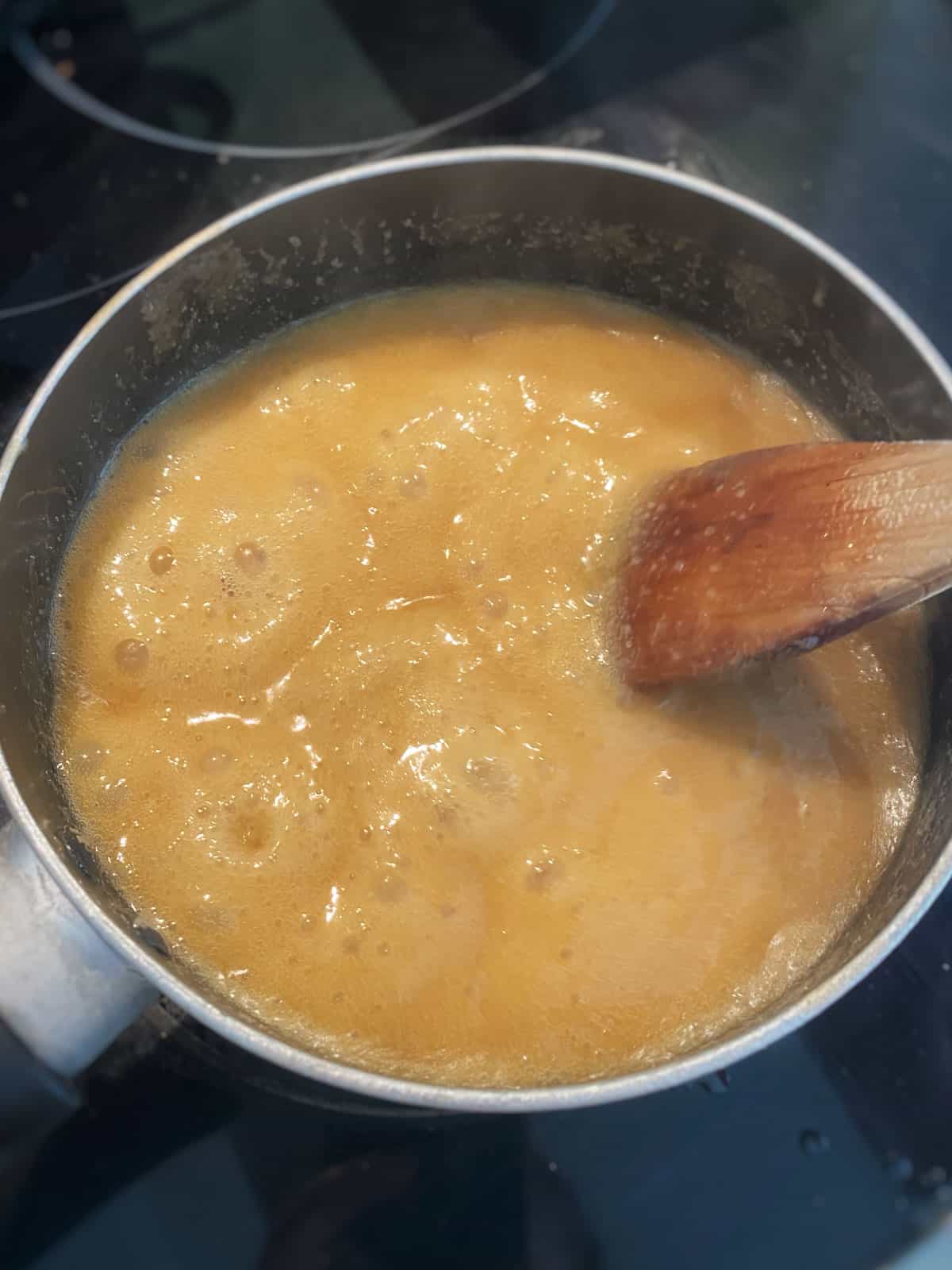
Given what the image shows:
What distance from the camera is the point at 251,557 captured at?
0.97 metres

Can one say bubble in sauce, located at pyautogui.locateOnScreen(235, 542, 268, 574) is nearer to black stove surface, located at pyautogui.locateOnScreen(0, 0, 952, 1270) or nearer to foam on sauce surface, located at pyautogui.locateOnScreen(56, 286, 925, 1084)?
foam on sauce surface, located at pyautogui.locateOnScreen(56, 286, 925, 1084)

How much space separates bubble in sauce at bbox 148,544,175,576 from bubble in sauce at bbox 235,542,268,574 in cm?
6

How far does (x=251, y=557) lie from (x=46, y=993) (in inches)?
16.2

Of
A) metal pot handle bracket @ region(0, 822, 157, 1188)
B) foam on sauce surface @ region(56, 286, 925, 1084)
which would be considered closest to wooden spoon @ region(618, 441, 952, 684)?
foam on sauce surface @ region(56, 286, 925, 1084)

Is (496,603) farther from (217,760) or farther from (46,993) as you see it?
(46,993)

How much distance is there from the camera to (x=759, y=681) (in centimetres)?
94

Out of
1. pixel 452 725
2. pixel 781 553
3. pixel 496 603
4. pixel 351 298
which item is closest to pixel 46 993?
pixel 452 725

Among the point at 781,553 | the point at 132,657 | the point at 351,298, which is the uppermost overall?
the point at 351,298

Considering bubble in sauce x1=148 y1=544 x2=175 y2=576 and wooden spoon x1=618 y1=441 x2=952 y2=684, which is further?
bubble in sauce x1=148 y1=544 x2=175 y2=576

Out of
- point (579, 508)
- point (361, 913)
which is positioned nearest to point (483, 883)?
point (361, 913)

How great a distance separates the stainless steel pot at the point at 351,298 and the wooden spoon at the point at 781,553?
0.50 ft

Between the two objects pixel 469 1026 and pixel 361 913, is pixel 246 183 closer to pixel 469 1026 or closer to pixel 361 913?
pixel 361 913

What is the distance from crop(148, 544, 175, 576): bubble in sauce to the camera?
0.98 metres

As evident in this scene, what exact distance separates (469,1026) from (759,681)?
15.2 inches
